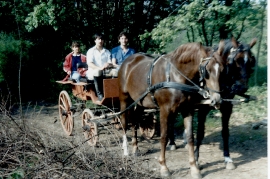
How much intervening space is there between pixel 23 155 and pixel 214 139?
4115 mm

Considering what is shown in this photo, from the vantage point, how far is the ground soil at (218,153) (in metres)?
4.70

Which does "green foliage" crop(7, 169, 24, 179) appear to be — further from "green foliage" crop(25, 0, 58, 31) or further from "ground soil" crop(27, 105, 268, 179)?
"green foliage" crop(25, 0, 58, 31)

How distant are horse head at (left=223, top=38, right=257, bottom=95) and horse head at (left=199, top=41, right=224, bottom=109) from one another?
46cm

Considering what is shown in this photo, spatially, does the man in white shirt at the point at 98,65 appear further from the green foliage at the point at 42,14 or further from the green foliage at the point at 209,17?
the green foliage at the point at 42,14

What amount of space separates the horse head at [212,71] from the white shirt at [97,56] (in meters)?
2.78

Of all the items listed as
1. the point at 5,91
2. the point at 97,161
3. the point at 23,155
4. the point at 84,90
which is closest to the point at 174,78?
the point at 97,161

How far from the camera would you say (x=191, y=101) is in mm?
4531

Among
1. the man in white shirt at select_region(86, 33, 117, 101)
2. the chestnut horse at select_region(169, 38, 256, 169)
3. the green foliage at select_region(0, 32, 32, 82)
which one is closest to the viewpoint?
the chestnut horse at select_region(169, 38, 256, 169)

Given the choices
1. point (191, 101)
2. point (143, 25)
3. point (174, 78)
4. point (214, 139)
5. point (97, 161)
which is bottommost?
point (214, 139)

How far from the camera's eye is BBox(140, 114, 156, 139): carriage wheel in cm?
668

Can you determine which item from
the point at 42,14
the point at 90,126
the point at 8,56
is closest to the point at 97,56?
the point at 90,126

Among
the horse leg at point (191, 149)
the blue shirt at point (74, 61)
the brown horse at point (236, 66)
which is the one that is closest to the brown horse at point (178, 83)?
the horse leg at point (191, 149)

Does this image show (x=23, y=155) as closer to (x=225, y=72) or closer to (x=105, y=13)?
(x=225, y=72)

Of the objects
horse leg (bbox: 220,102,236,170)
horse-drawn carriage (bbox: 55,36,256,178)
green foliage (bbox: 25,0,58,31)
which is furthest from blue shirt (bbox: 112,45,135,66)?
green foliage (bbox: 25,0,58,31)
